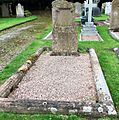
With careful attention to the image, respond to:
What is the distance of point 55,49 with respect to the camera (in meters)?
9.46

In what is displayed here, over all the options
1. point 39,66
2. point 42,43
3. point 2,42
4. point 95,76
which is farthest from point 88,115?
point 2,42

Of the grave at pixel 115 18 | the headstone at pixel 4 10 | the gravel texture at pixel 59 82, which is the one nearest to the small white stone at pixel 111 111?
the gravel texture at pixel 59 82

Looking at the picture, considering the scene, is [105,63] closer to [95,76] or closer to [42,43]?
[95,76]

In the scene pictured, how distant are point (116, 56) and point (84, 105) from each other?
4.88 meters

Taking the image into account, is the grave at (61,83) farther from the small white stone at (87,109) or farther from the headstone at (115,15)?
the headstone at (115,15)

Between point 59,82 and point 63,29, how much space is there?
3.29 metres

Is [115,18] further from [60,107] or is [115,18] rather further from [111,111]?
[60,107]

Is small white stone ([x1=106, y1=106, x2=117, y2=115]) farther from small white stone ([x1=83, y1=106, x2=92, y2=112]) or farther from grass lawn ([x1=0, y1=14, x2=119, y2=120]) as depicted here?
small white stone ([x1=83, y1=106, x2=92, y2=112])

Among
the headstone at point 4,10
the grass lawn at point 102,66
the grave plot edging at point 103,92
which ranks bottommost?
the grass lawn at point 102,66

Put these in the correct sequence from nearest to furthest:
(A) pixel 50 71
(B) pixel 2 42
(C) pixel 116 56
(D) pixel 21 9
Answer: (A) pixel 50 71, (C) pixel 116 56, (B) pixel 2 42, (D) pixel 21 9

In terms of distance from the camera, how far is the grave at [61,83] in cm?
479

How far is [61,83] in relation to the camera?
630cm

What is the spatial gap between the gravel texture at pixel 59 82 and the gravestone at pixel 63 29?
715mm

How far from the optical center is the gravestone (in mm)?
9062
